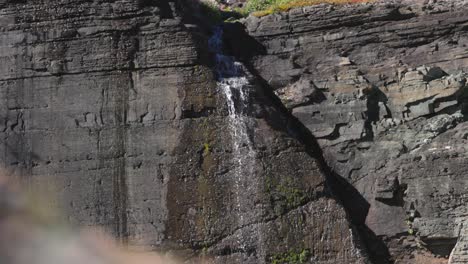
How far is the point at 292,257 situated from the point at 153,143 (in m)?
3.68

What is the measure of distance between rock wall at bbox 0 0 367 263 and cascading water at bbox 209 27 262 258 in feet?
0.13

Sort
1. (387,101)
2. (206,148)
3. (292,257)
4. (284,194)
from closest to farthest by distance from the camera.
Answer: (292,257)
(284,194)
(206,148)
(387,101)

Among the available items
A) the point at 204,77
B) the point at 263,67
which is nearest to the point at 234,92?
the point at 204,77

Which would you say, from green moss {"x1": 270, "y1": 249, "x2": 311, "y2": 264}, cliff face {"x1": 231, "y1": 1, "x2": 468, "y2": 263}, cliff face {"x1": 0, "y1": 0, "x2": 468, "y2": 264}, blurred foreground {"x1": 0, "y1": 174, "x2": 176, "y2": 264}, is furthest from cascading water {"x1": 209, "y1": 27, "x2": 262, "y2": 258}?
blurred foreground {"x1": 0, "y1": 174, "x2": 176, "y2": 264}

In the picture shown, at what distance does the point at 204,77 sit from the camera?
14.2 metres

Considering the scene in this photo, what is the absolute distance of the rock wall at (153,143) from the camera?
1327cm

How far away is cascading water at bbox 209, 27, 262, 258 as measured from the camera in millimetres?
13430

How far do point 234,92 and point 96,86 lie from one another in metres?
2.98

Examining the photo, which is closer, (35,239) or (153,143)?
(35,239)

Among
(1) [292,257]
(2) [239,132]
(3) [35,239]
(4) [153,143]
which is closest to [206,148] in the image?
(2) [239,132]

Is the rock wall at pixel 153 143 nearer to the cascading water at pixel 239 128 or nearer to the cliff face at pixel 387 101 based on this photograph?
the cascading water at pixel 239 128

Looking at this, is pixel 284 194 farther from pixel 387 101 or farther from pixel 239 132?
pixel 387 101

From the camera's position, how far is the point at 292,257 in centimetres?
1309

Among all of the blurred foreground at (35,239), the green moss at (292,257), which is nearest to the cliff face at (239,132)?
the green moss at (292,257)
